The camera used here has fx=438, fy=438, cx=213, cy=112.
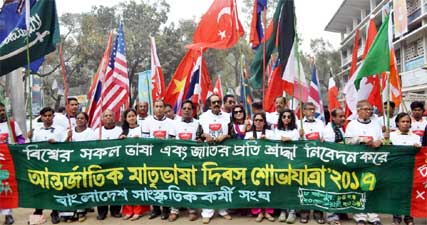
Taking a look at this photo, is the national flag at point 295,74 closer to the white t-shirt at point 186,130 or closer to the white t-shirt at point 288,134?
the white t-shirt at point 288,134

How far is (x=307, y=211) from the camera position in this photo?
227 inches

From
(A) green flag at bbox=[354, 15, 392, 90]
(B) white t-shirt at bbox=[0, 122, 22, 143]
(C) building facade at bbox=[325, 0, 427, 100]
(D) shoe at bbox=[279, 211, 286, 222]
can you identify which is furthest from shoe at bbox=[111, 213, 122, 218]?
(C) building facade at bbox=[325, 0, 427, 100]

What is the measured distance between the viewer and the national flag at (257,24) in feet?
24.7

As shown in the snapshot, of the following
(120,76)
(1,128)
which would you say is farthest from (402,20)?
(1,128)

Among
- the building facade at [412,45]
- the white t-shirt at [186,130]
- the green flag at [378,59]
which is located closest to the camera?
the green flag at [378,59]

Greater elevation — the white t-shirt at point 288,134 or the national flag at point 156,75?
the national flag at point 156,75

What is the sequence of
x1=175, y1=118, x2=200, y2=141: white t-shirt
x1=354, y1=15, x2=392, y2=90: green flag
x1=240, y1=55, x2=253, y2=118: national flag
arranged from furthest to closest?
x1=240, y1=55, x2=253, y2=118: national flag
x1=175, y1=118, x2=200, y2=141: white t-shirt
x1=354, y1=15, x2=392, y2=90: green flag

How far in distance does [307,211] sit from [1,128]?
4387 millimetres

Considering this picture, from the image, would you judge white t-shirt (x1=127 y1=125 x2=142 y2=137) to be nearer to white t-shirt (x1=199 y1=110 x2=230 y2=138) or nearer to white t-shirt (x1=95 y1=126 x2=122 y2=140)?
white t-shirt (x1=95 y1=126 x2=122 y2=140)

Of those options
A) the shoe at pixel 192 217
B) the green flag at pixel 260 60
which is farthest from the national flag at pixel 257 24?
the shoe at pixel 192 217

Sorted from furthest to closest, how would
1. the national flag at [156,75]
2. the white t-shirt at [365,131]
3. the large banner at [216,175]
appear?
the national flag at [156,75] → the white t-shirt at [365,131] → the large banner at [216,175]

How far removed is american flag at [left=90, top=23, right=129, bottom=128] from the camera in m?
6.71

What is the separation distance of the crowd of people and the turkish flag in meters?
1.30

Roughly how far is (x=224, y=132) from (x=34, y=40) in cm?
297
